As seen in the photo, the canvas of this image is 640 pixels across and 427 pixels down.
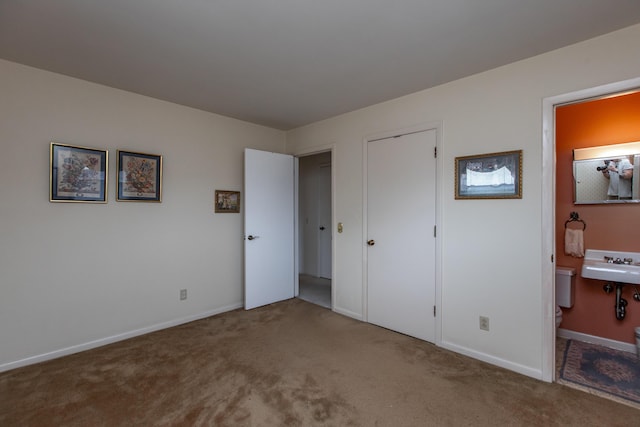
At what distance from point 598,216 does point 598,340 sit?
1155 mm

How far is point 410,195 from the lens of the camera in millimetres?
2881

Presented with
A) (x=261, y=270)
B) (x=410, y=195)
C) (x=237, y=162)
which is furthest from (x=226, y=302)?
(x=410, y=195)

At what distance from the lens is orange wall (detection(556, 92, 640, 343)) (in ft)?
8.45

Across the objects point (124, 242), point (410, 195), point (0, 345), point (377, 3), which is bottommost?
point (0, 345)

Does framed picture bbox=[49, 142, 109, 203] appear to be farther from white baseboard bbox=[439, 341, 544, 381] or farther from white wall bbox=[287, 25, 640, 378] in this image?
white baseboard bbox=[439, 341, 544, 381]

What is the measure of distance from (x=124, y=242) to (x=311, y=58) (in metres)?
2.45

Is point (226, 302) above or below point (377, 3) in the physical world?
below

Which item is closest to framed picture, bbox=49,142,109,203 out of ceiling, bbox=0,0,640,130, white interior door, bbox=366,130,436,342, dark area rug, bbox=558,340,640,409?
ceiling, bbox=0,0,640,130

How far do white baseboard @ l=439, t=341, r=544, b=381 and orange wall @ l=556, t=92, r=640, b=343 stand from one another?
1116 millimetres

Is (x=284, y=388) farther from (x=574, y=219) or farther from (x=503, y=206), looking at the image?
(x=574, y=219)

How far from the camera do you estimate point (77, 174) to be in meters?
2.57

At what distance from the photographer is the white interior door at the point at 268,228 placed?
3.63 meters

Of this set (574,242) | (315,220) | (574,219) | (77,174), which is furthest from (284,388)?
(315,220)

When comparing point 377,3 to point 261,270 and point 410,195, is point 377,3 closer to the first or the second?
point 410,195
